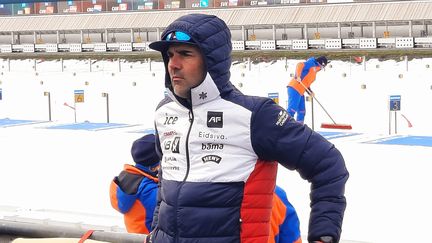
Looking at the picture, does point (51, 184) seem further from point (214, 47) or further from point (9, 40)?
point (9, 40)

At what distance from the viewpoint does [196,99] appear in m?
2.83

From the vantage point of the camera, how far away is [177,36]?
9.24ft

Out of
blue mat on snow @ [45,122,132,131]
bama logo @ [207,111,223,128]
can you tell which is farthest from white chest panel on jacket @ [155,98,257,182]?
blue mat on snow @ [45,122,132,131]

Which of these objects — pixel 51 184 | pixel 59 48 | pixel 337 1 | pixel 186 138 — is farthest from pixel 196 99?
pixel 59 48

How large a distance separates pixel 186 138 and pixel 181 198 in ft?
0.66

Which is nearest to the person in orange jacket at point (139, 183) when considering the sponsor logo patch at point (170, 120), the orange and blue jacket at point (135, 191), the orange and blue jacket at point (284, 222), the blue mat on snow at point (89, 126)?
the orange and blue jacket at point (135, 191)

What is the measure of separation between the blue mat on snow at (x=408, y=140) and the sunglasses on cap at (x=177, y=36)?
871 cm

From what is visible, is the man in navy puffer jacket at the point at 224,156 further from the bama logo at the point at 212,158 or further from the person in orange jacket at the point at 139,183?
the person in orange jacket at the point at 139,183

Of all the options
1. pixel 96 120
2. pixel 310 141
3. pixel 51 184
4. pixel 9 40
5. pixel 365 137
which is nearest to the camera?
pixel 310 141

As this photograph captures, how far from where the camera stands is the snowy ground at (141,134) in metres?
7.00

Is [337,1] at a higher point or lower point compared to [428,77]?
higher

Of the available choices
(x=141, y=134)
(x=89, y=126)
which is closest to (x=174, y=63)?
(x=141, y=134)

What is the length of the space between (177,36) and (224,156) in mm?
416

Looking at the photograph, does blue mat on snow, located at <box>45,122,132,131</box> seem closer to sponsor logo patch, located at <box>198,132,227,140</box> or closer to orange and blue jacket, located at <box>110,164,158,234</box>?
orange and blue jacket, located at <box>110,164,158,234</box>
